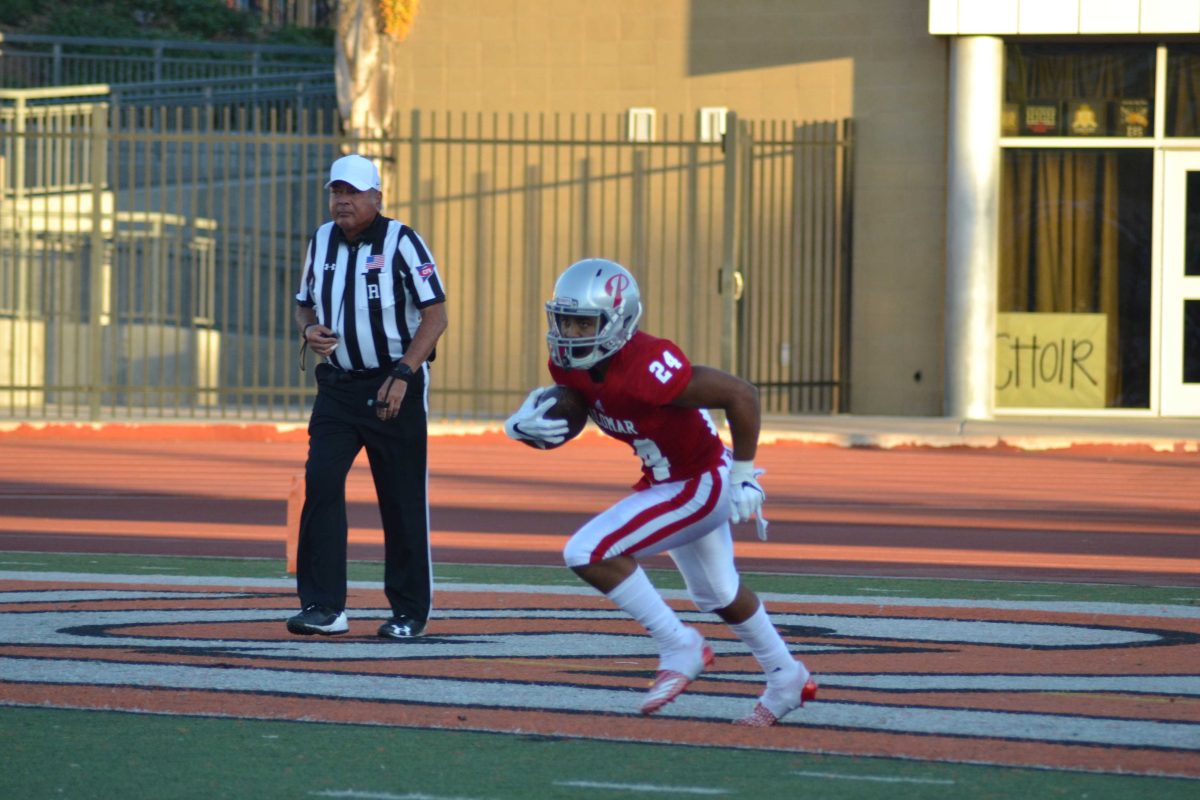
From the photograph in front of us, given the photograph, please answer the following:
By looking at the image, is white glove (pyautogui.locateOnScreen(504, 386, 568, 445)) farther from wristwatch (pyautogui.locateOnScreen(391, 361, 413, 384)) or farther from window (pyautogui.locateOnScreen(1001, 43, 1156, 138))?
window (pyautogui.locateOnScreen(1001, 43, 1156, 138))

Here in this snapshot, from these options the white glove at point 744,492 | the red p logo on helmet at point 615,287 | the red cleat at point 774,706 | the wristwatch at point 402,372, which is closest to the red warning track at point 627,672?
the red cleat at point 774,706

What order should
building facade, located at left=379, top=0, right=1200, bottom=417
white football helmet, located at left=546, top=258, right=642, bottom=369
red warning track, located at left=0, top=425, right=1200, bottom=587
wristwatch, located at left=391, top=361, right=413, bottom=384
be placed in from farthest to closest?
1. building facade, located at left=379, top=0, right=1200, bottom=417
2. red warning track, located at left=0, top=425, right=1200, bottom=587
3. wristwatch, located at left=391, top=361, right=413, bottom=384
4. white football helmet, located at left=546, top=258, right=642, bottom=369

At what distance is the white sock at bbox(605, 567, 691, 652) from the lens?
244 inches

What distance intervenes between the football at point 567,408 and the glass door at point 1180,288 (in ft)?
49.7

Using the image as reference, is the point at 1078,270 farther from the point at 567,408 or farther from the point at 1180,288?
the point at 567,408

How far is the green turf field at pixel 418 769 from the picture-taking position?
5176mm

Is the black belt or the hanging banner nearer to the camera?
the black belt

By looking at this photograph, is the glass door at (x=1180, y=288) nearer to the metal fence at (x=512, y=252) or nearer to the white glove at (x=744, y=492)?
the metal fence at (x=512, y=252)

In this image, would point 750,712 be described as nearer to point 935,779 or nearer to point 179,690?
point 935,779

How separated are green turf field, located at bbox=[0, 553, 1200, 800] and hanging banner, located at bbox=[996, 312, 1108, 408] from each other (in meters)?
15.0

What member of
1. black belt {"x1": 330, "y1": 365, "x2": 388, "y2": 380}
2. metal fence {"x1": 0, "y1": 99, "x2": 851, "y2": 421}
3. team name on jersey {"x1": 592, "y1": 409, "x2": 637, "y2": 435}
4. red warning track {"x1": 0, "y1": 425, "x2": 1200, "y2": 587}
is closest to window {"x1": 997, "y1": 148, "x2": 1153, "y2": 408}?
metal fence {"x1": 0, "y1": 99, "x2": 851, "y2": 421}

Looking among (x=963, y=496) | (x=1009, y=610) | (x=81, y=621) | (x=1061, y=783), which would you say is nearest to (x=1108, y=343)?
(x=963, y=496)

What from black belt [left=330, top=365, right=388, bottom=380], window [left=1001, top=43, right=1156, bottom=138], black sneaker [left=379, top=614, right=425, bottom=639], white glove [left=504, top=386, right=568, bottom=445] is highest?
window [left=1001, top=43, right=1156, bottom=138]

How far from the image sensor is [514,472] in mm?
16234
